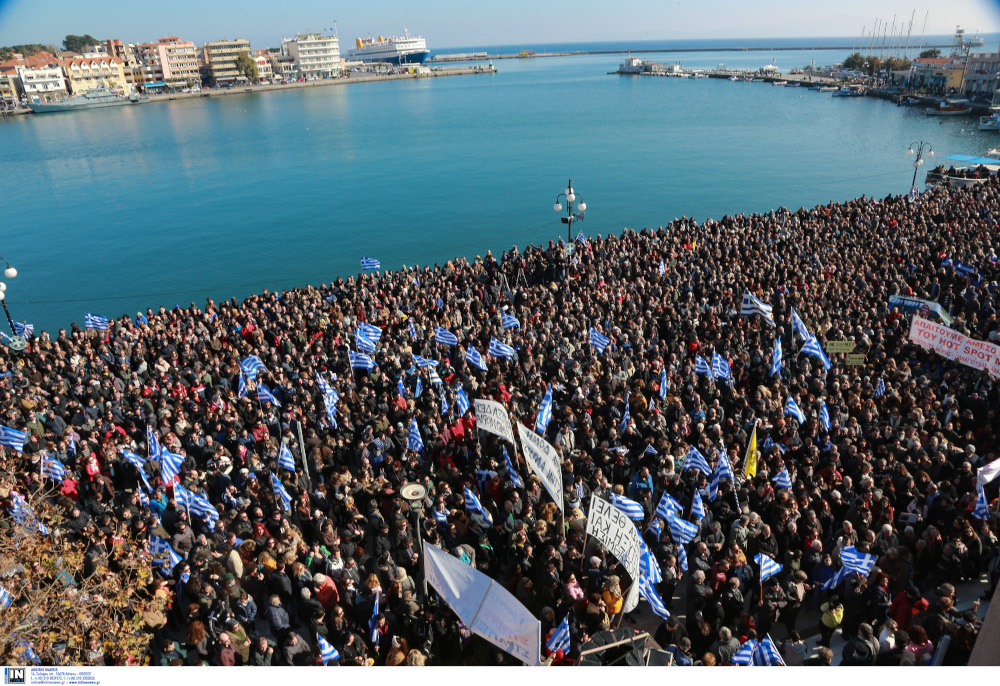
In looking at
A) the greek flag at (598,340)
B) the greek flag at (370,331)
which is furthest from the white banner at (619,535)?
the greek flag at (370,331)

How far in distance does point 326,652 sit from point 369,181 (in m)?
59.6

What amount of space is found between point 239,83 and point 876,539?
18925 centimetres

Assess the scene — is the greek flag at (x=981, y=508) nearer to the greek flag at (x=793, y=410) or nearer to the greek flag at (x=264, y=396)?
the greek flag at (x=793, y=410)

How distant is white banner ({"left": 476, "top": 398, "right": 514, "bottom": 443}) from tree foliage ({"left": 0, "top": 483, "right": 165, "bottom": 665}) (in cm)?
532

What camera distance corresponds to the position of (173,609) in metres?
9.00

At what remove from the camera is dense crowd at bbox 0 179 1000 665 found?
8055 mm

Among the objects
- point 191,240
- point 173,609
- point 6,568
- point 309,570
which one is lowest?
point 191,240

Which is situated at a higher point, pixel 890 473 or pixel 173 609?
pixel 890 473

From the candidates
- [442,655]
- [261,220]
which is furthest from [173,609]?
[261,220]

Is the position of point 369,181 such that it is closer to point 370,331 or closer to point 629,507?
point 370,331

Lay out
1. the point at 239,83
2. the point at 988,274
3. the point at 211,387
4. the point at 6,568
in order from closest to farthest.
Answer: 1. the point at 6,568
2. the point at 211,387
3. the point at 988,274
4. the point at 239,83

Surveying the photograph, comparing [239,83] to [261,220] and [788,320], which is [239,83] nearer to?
[261,220]

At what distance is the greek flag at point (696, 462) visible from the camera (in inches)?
404

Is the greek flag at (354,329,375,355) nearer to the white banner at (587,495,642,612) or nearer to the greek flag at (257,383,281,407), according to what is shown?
the greek flag at (257,383,281,407)
